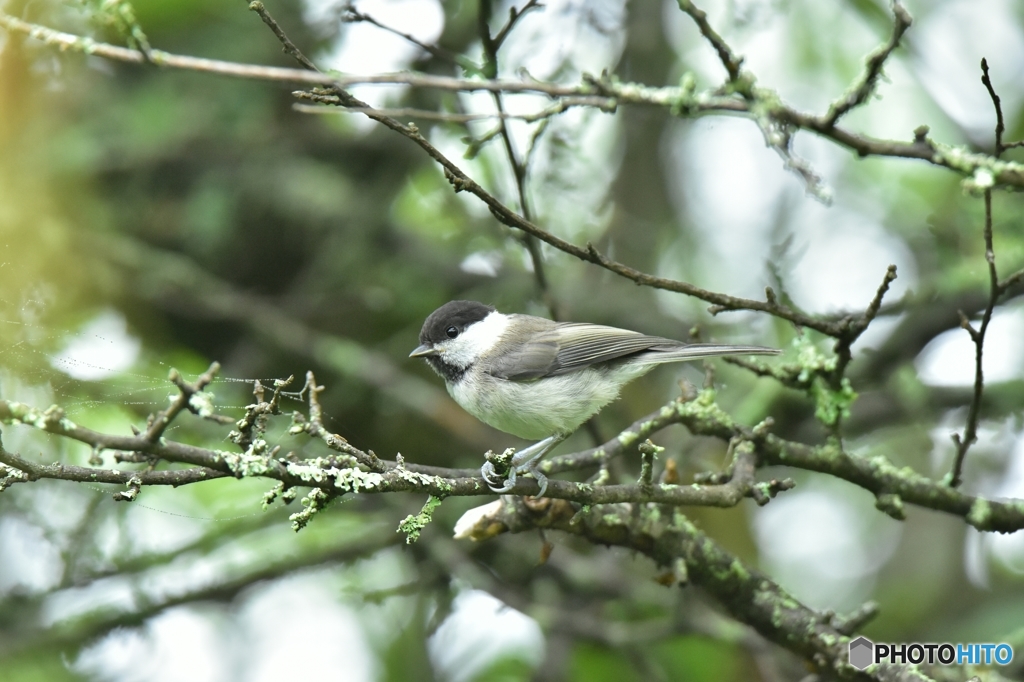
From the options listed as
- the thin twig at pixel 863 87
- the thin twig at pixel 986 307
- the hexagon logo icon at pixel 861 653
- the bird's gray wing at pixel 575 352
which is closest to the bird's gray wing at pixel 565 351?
the bird's gray wing at pixel 575 352

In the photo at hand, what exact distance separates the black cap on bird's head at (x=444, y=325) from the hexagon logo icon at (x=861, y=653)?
2.18 meters

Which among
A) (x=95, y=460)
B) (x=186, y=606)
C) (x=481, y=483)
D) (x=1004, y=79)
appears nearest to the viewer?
(x=95, y=460)

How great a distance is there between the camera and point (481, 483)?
2.32 metres

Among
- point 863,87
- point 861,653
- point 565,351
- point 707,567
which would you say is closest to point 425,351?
point 565,351

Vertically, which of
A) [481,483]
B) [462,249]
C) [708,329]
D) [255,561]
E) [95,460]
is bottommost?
[95,460]

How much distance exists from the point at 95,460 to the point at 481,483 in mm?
959

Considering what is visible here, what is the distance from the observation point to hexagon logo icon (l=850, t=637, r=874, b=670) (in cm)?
299

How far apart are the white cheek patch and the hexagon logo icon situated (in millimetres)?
2015

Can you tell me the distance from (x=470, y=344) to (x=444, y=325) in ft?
0.53

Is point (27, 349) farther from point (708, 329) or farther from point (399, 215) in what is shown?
point (399, 215)

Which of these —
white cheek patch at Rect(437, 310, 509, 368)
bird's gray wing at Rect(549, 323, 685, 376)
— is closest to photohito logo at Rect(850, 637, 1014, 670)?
bird's gray wing at Rect(549, 323, 685, 376)

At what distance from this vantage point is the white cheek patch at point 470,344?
4117mm

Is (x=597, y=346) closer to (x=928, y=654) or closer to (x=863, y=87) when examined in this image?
(x=928, y=654)

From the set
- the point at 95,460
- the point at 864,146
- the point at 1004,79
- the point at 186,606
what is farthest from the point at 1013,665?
the point at 1004,79
